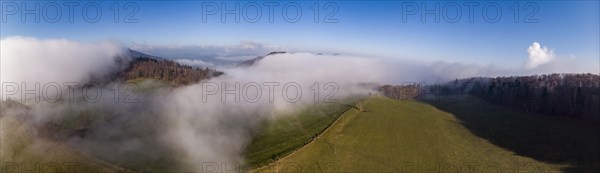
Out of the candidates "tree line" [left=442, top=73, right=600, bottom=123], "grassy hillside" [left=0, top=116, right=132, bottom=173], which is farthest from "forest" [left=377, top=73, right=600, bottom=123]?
"grassy hillside" [left=0, top=116, right=132, bottom=173]

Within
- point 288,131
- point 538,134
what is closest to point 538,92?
point 538,134

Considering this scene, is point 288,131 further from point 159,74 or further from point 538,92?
point 159,74

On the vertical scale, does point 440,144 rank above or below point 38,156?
above

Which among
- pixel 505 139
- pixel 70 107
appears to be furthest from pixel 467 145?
pixel 70 107

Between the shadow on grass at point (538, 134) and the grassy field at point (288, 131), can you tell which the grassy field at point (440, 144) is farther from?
the grassy field at point (288, 131)

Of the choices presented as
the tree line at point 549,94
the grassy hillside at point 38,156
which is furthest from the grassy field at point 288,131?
the tree line at point 549,94

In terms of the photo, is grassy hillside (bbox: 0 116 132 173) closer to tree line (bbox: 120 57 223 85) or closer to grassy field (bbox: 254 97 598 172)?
grassy field (bbox: 254 97 598 172)

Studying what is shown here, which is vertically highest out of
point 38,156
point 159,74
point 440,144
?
point 159,74
